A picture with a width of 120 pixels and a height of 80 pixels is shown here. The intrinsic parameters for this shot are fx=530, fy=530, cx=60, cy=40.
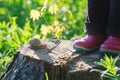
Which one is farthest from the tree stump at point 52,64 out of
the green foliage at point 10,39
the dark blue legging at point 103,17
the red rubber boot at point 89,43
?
the green foliage at point 10,39

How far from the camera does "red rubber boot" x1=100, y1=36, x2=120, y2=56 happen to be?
354cm

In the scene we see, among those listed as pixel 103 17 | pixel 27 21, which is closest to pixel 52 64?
pixel 103 17

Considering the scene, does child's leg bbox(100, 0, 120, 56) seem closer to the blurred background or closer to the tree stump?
the tree stump

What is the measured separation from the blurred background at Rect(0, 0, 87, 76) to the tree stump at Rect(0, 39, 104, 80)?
1.89 feet

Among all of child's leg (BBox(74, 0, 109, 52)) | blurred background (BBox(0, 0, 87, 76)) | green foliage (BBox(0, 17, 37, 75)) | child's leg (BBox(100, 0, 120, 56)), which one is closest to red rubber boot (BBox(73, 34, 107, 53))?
child's leg (BBox(74, 0, 109, 52))

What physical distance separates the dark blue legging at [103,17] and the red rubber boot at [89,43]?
0.12 feet

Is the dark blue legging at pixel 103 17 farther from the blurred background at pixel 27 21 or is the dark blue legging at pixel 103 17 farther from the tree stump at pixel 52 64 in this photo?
the blurred background at pixel 27 21

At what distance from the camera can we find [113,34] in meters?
3.57

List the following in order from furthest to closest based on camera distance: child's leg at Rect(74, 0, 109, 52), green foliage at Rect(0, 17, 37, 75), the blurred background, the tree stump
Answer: the blurred background → green foliage at Rect(0, 17, 37, 75) → child's leg at Rect(74, 0, 109, 52) → the tree stump

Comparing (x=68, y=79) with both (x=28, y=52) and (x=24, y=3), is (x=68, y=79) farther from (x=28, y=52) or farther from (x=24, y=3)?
(x=24, y=3)

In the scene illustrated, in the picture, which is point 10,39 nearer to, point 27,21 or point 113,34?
point 27,21

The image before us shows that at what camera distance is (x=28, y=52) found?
3.69 meters

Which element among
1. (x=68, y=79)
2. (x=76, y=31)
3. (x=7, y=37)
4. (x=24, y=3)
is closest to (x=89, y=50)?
(x=68, y=79)

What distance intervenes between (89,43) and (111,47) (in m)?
0.22
